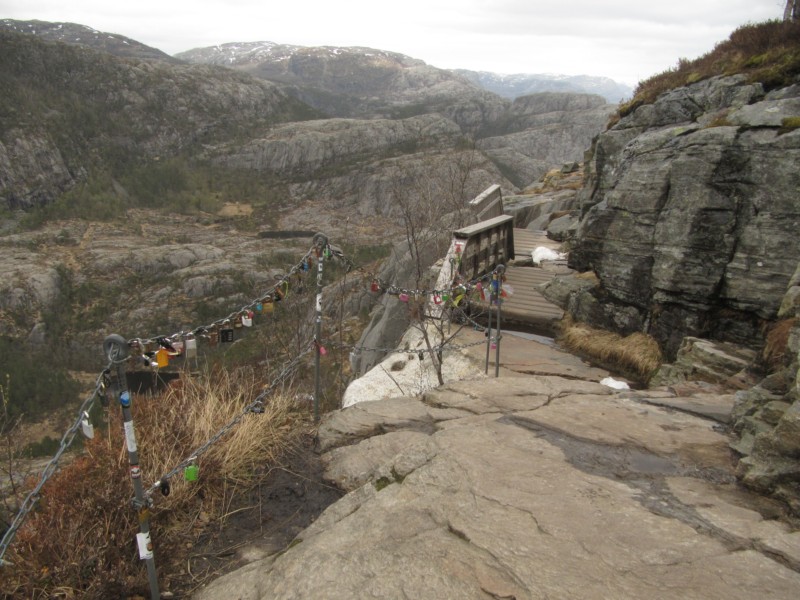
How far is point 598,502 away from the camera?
3.59m

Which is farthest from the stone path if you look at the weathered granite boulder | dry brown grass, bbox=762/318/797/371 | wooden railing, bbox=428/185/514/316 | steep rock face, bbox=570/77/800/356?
wooden railing, bbox=428/185/514/316

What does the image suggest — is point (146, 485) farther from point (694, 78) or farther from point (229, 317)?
point (694, 78)

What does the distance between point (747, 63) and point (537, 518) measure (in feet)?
39.2

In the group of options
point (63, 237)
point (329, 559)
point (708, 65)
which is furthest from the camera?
point (63, 237)

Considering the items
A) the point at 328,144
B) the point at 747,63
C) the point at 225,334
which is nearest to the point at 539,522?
the point at 225,334

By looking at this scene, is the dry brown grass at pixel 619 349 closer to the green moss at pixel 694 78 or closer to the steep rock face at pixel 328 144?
the green moss at pixel 694 78

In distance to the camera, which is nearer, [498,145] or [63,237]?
[63,237]

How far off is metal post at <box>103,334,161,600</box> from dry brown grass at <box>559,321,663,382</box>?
6.89 meters

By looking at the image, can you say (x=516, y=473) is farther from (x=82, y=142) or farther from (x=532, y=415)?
(x=82, y=142)

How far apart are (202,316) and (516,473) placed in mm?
87060

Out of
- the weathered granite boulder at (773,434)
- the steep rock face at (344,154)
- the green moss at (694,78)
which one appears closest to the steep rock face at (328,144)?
the steep rock face at (344,154)

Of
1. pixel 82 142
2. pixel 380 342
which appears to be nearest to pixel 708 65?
pixel 380 342

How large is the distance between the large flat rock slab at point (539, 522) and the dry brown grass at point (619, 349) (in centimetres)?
302

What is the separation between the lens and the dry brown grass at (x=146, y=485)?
335cm
